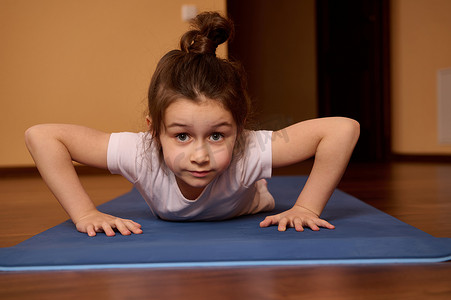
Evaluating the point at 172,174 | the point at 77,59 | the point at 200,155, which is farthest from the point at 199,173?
the point at 77,59

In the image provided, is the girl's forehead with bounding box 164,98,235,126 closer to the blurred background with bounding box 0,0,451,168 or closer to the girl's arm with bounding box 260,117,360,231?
the girl's arm with bounding box 260,117,360,231

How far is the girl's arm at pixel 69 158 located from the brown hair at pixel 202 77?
149 mm

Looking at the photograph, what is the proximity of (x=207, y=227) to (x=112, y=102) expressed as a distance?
2300 mm

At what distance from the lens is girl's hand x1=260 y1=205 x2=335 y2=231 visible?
94cm

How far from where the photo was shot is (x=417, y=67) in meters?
3.68

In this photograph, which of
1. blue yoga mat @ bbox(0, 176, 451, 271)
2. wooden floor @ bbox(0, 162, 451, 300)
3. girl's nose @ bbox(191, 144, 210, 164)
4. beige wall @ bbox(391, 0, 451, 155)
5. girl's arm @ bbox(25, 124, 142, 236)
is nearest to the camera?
wooden floor @ bbox(0, 162, 451, 300)

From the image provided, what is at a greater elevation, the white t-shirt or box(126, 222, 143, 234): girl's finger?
the white t-shirt

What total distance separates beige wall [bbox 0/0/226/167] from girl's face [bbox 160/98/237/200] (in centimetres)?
221

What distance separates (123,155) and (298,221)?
413 millimetres

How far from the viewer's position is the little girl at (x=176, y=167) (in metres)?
0.97

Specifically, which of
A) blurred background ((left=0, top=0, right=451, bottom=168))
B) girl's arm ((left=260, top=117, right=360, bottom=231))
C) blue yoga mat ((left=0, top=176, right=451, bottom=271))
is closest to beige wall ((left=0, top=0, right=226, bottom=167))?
blurred background ((left=0, top=0, right=451, bottom=168))

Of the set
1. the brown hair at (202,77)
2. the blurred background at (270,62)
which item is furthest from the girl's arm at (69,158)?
the blurred background at (270,62)

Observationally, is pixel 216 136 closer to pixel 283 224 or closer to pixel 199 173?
pixel 199 173

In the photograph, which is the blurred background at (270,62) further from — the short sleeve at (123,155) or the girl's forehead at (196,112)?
the girl's forehead at (196,112)
